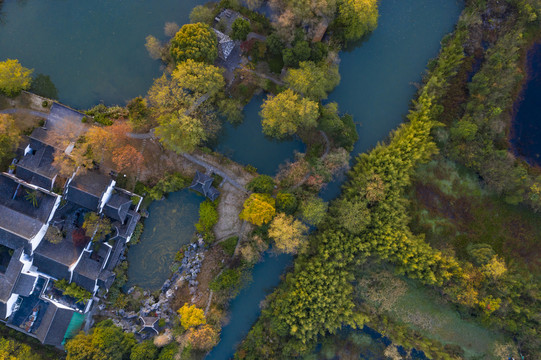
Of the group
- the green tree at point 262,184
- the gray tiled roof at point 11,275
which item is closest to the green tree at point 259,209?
the green tree at point 262,184

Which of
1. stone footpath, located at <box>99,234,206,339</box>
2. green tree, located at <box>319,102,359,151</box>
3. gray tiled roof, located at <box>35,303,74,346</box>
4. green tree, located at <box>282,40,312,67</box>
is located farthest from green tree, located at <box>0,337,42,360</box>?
green tree, located at <box>282,40,312,67</box>

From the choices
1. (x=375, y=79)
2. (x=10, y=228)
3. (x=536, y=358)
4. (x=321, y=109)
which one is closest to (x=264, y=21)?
(x=321, y=109)

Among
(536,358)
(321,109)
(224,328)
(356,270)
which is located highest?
(321,109)

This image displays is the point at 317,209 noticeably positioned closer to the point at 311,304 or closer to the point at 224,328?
the point at 311,304

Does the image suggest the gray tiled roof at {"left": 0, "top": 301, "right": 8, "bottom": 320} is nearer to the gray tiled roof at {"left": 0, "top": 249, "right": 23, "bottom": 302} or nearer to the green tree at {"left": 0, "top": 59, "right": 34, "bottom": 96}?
the gray tiled roof at {"left": 0, "top": 249, "right": 23, "bottom": 302}

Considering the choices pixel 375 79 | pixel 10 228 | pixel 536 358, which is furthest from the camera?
pixel 375 79

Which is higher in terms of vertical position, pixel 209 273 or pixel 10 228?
pixel 209 273

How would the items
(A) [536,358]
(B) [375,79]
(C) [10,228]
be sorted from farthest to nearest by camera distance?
(B) [375,79] → (A) [536,358] → (C) [10,228]

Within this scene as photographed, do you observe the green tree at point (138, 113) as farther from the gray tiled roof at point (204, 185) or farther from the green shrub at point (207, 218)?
the green shrub at point (207, 218)
